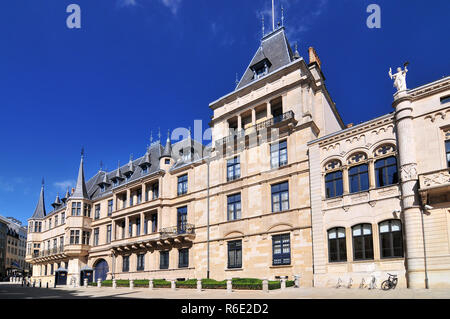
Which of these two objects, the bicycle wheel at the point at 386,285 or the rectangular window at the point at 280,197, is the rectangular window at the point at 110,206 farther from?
the bicycle wheel at the point at 386,285

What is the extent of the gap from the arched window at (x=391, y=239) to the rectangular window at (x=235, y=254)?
39.5ft

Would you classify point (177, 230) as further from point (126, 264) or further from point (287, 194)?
point (287, 194)

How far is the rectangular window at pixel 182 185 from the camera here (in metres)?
39.3

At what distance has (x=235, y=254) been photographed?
3212 cm

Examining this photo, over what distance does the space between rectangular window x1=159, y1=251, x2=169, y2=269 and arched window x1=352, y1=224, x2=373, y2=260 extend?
19851 mm

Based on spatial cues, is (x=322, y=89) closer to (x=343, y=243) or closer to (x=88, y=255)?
(x=343, y=243)

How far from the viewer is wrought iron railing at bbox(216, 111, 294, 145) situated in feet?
102

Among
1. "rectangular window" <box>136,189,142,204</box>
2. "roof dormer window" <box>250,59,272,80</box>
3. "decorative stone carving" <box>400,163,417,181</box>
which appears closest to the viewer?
"decorative stone carving" <box>400,163,417,181</box>

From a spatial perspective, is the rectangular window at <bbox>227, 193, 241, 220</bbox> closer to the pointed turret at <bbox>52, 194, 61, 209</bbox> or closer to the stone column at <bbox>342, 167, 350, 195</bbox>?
the stone column at <bbox>342, 167, 350, 195</bbox>

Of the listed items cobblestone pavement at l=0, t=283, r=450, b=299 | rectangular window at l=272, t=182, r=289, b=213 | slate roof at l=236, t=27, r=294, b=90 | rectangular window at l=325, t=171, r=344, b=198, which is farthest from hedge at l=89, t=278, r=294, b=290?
slate roof at l=236, t=27, r=294, b=90

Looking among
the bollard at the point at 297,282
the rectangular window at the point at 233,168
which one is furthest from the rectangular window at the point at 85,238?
the bollard at the point at 297,282

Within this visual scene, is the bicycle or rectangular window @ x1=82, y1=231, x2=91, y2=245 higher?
rectangular window @ x1=82, y1=231, x2=91, y2=245
